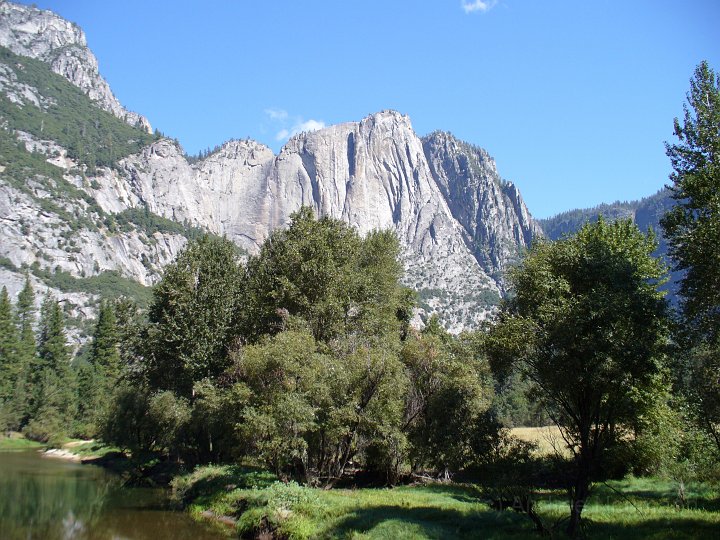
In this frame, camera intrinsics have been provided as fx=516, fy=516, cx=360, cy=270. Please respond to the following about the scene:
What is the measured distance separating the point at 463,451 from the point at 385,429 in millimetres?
6605

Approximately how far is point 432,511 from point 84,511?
843 inches

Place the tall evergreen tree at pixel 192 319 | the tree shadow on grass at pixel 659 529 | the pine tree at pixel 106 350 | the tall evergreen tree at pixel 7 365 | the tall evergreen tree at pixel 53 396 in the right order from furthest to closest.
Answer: the pine tree at pixel 106 350 < the tall evergreen tree at pixel 7 365 < the tall evergreen tree at pixel 53 396 < the tall evergreen tree at pixel 192 319 < the tree shadow on grass at pixel 659 529

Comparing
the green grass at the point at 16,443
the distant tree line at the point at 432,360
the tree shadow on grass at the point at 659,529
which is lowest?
the green grass at the point at 16,443

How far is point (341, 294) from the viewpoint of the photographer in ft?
133

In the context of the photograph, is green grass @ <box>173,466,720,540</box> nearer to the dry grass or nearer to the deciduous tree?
the deciduous tree

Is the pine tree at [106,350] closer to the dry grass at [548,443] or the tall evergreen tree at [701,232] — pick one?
the dry grass at [548,443]

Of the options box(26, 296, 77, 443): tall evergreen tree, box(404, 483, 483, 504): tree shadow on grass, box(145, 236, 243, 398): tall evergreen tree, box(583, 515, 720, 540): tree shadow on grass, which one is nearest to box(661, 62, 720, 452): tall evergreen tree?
box(583, 515, 720, 540): tree shadow on grass

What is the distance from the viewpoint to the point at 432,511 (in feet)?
68.7

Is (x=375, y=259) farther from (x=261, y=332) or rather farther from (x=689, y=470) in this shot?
(x=689, y=470)

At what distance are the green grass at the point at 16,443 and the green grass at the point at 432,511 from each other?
6567 centimetres

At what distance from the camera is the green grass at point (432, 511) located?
1662cm

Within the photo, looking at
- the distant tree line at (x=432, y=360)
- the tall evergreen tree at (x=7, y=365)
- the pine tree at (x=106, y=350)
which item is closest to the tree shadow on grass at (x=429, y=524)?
the distant tree line at (x=432, y=360)

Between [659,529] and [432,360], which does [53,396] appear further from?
[659,529]

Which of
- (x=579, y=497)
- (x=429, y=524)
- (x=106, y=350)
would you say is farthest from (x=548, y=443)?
(x=106, y=350)
